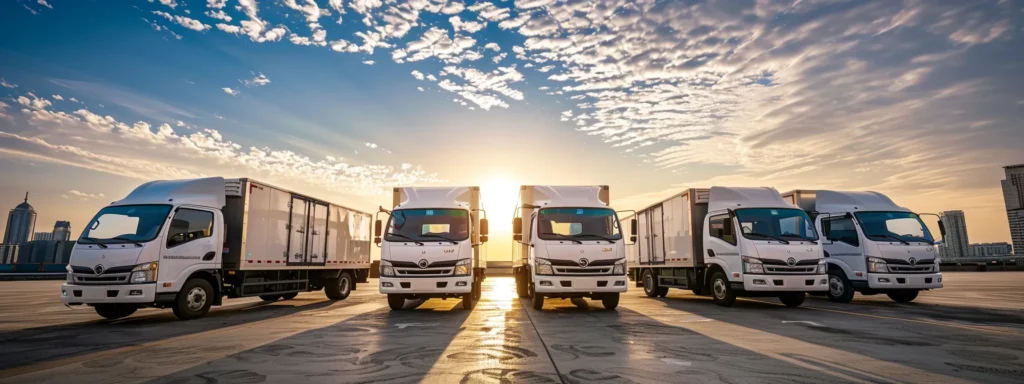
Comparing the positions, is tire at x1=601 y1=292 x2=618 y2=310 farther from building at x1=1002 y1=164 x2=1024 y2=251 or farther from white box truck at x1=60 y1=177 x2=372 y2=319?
building at x1=1002 y1=164 x2=1024 y2=251

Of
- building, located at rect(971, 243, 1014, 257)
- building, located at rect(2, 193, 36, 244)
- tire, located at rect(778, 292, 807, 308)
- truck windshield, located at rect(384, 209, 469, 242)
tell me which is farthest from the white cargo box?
building, located at rect(2, 193, 36, 244)

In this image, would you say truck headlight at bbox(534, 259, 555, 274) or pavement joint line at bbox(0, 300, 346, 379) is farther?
truck headlight at bbox(534, 259, 555, 274)

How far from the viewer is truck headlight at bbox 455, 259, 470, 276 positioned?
11969mm

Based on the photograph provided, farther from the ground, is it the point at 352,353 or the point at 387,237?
the point at 387,237

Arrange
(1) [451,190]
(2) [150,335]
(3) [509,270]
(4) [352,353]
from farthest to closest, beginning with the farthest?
(3) [509,270]
(1) [451,190]
(2) [150,335]
(4) [352,353]

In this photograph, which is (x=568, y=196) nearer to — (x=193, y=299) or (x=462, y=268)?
(x=462, y=268)

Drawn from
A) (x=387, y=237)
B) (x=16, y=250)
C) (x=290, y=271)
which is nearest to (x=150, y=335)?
(x=387, y=237)

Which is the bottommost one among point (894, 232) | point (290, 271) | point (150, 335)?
point (150, 335)

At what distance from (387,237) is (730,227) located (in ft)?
27.0

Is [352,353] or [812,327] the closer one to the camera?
[352,353]

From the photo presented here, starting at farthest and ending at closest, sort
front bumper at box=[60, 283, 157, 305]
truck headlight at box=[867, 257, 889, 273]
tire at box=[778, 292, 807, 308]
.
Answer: truck headlight at box=[867, 257, 889, 273]
tire at box=[778, 292, 807, 308]
front bumper at box=[60, 283, 157, 305]

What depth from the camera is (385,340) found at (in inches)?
305

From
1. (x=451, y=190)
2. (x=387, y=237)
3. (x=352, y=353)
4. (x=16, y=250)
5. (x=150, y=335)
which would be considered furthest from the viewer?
(x=16, y=250)

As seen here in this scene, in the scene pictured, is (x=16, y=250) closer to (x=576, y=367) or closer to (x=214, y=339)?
(x=214, y=339)
